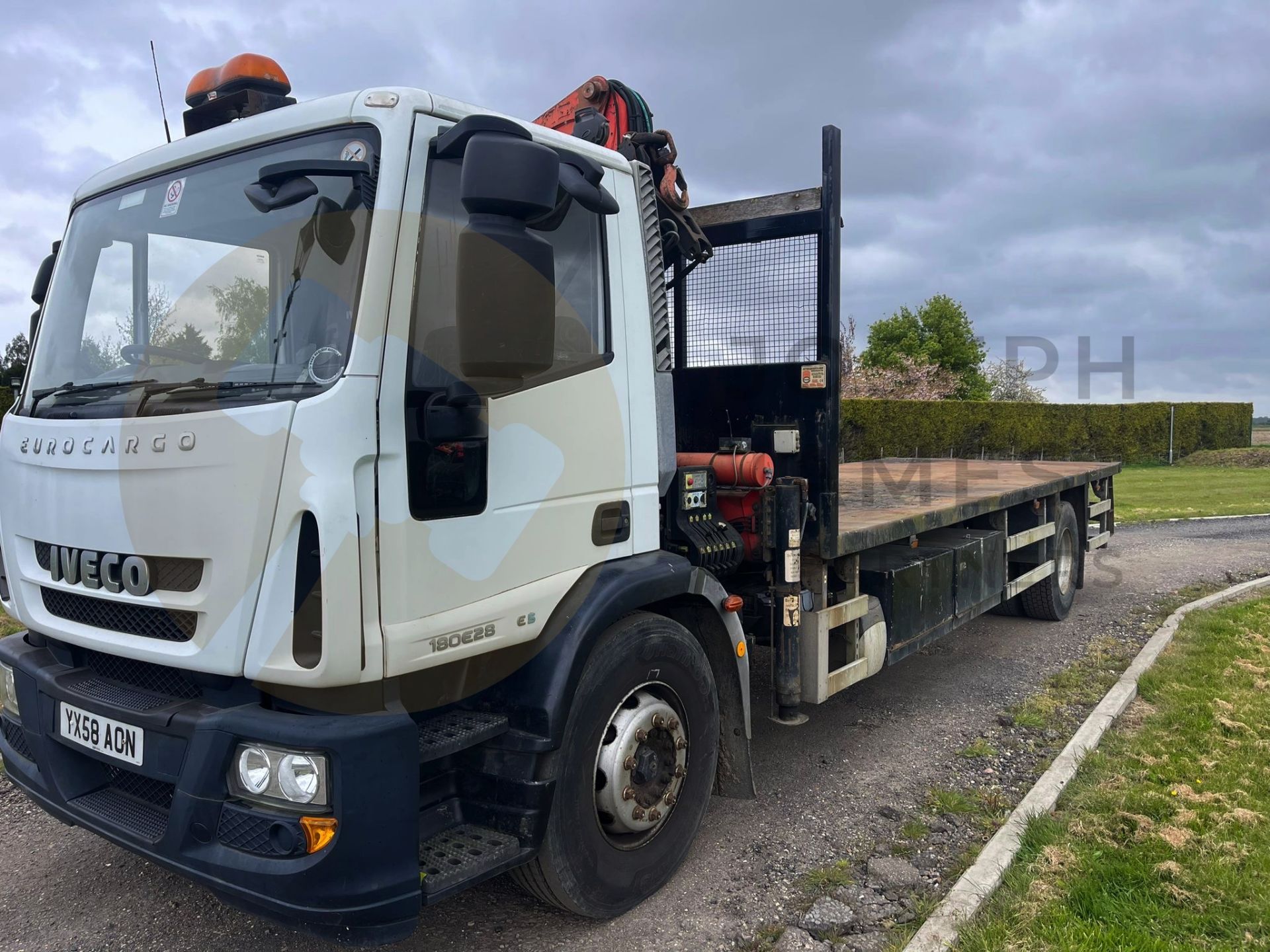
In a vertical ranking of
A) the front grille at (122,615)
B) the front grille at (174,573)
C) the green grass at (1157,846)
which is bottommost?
the green grass at (1157,846)

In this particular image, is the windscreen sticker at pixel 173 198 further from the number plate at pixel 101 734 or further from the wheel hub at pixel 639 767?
the wheel hub at pixel 639 767

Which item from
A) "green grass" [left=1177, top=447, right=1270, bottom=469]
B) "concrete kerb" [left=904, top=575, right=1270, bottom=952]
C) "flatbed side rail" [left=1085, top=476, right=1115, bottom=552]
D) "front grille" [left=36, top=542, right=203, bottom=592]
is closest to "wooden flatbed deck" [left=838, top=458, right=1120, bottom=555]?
"flatbed side rail" [left=1085, top=476, right=1115, bottom=552]

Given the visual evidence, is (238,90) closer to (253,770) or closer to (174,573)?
(174,573)

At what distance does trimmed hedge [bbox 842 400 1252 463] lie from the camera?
24891 mm

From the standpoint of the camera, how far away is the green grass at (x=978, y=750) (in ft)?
15.8

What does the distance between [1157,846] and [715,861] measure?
1711mm

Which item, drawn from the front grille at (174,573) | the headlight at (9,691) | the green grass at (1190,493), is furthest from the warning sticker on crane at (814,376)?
the green grass at (1190,493)

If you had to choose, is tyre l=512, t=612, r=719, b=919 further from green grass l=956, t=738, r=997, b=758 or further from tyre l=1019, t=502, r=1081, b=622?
tyre l=1019, t=502, r=1081, b=622

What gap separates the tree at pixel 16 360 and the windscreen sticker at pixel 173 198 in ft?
2.72

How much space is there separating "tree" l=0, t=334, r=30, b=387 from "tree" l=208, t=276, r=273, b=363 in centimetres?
109

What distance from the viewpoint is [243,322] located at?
105 inches

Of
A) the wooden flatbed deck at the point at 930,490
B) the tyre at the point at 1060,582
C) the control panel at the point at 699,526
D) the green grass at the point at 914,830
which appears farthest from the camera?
the tyre at the point at 1060,582

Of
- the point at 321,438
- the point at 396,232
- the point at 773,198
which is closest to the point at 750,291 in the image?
the point at 773,198

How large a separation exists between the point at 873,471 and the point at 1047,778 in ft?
14.6
